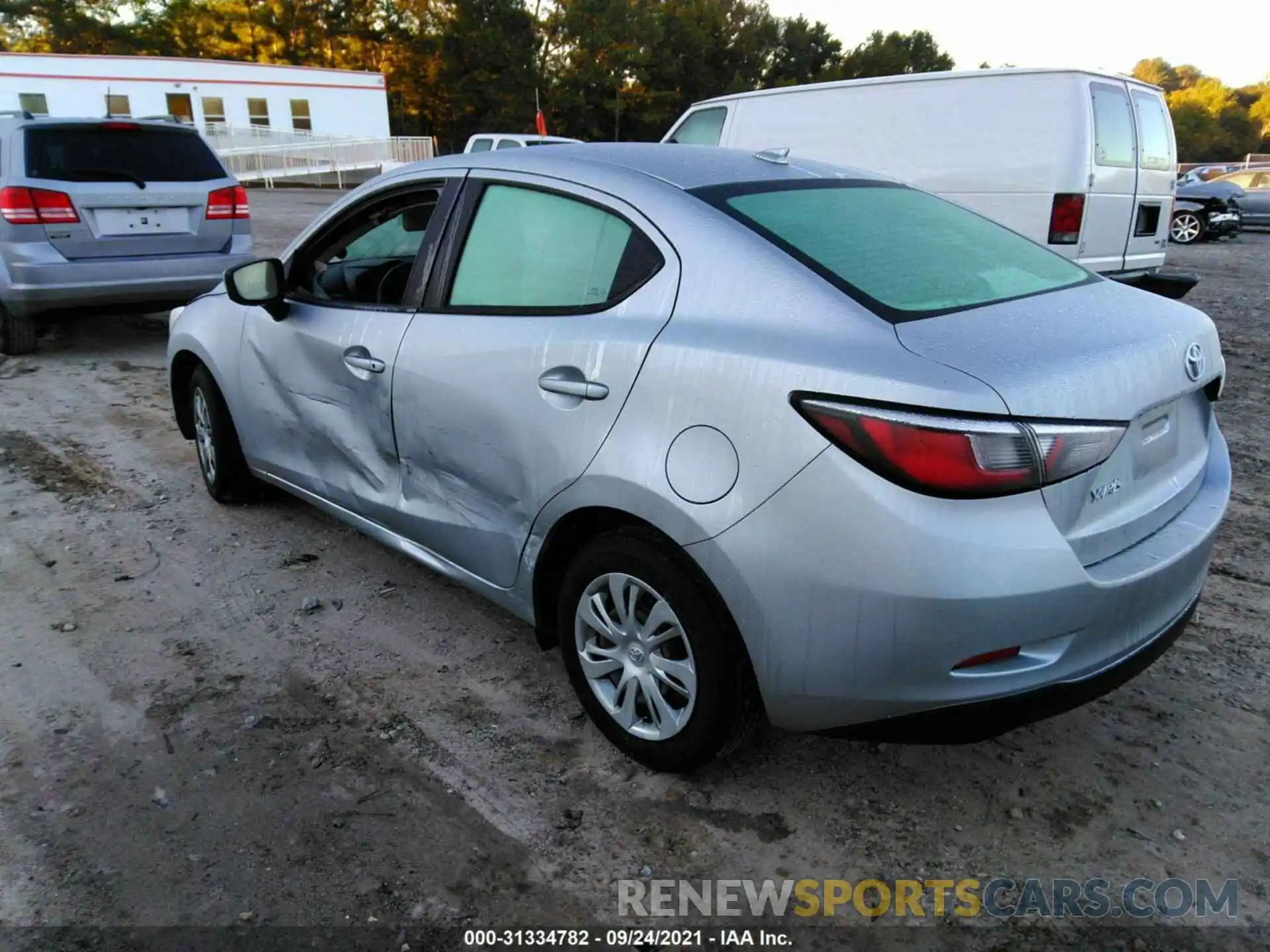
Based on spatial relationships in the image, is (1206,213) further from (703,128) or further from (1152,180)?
(703,128)

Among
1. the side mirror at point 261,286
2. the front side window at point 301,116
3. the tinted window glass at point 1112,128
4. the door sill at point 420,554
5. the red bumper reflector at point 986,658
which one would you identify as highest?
the front side window at point 301,116

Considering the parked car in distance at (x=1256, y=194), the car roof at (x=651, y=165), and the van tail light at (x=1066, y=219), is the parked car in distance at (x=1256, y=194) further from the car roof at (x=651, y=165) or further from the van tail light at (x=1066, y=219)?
the car roof at (x=651, y=165)

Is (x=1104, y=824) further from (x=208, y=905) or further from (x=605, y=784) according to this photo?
(x=208, y=905)

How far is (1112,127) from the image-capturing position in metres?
7.43

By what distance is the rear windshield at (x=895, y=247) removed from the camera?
2.37 meters

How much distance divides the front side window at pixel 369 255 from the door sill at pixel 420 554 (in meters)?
0.81

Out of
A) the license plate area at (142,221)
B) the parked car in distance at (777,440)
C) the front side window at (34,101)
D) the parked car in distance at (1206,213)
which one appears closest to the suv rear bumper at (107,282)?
the license plate area at (142,221)

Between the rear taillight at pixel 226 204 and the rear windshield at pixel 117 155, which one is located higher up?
the rear windshield at pixel 117 155

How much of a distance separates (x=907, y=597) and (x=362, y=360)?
2.10 metres

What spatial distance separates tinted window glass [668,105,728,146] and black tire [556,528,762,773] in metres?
8.34

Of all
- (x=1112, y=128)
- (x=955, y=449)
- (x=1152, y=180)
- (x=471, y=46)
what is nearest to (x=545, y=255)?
(x=955, y=449)

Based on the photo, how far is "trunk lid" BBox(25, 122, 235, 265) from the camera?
6.84 m

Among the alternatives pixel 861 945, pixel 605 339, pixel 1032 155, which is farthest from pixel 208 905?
pixel 1032 155

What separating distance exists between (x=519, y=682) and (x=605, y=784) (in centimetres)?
62
